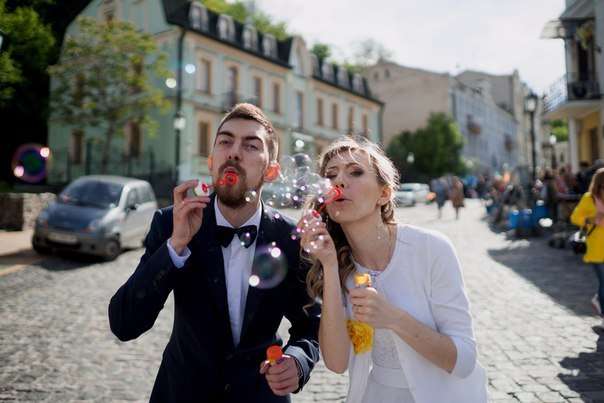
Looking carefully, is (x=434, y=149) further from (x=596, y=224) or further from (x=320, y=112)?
(x=596, y=224)

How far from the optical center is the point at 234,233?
227 centimetres

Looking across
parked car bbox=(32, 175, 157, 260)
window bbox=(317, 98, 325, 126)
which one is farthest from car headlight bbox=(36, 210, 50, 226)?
window bbox=(317, 98, 325, 126)

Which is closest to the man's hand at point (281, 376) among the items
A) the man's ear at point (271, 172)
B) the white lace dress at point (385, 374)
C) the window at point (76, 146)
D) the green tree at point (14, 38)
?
the white lace dress at point (385, 374)

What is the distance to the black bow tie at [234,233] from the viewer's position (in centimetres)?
225

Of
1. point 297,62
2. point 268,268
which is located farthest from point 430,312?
point 297,62

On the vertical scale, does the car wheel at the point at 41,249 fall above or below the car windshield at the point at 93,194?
below

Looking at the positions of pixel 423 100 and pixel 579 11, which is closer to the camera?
pixel 579 11

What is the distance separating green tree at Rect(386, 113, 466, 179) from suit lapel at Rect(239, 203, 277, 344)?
46631 mm

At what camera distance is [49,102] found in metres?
23.3

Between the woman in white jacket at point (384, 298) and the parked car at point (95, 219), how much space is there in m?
9.30

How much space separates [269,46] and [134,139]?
11.5 meters

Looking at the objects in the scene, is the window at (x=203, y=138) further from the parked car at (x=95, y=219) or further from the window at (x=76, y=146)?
the parked car at (x=95, y=219)

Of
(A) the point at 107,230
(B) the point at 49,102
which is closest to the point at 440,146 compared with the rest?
(B) the point at 49,102

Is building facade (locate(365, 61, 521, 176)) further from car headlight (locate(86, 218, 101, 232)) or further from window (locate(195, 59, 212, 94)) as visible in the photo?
car headlight (locate(86, 218, 101, 232))
